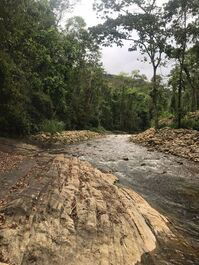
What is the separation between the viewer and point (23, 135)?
63.7 ft

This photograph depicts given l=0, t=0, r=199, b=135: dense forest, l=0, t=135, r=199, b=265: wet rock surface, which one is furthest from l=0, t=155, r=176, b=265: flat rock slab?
l=0, t=0, r=199, b=135: dense forest

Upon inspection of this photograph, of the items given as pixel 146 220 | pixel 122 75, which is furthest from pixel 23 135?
pixel 122 75

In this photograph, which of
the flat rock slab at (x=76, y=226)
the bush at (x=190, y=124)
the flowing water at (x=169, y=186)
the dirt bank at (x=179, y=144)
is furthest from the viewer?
the bush at (x=190, y=124)

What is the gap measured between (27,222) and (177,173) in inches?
287

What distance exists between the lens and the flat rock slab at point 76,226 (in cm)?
387

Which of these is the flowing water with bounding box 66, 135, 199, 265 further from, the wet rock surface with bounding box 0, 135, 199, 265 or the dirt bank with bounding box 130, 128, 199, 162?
the dirt bank with bounding box 130, 128, 199, 162

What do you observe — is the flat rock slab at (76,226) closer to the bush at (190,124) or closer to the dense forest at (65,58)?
the dense forest at (65,58)

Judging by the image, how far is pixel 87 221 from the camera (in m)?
4.79

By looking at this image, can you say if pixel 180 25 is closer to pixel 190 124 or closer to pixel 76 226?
pixel 190 124

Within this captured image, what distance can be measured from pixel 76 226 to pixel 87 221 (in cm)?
25

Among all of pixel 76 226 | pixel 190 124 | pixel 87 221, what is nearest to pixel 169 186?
pixel 87 221

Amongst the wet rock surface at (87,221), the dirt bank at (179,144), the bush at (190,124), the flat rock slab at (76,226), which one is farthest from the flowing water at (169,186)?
the bush at (190,124)

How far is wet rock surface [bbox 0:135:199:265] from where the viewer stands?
12.9 feet

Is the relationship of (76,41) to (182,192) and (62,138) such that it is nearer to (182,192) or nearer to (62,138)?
(62,138)
